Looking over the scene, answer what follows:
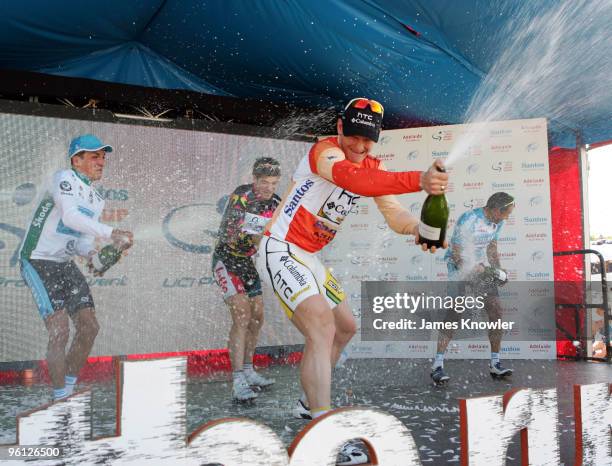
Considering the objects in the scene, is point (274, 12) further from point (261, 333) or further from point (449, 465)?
point (449, 465)

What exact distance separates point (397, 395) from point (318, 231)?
209cm

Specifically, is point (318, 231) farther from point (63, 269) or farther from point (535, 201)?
point (535, 201)

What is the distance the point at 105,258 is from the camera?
556 cm

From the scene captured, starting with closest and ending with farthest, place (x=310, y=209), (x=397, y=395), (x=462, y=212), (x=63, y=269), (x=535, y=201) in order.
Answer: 1. (x=310, y=209)
2. (x=63, y=269)
3. (x=397, y=395)
4. (x=535, y=201)
5. (x=462, y=212)

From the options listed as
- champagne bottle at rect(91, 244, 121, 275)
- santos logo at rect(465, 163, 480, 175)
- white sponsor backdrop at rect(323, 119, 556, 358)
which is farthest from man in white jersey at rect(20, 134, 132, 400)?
santos logo at rect(465, 163, 480, 175)

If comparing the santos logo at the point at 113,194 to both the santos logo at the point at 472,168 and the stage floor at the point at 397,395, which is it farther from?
the santos logo at the point at 472,168

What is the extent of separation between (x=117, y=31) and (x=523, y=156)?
493cm

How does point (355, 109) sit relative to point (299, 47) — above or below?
below

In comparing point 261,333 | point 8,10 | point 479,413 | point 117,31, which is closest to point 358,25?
point 117,31

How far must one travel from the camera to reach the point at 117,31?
645 centimetres

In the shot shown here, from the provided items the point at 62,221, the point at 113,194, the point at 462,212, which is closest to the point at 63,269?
the point at 62,221

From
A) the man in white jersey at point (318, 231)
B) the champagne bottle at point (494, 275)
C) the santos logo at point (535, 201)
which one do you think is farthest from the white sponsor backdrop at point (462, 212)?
the man in white jersey at point (318, 231)

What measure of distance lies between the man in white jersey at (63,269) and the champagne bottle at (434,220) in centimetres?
219

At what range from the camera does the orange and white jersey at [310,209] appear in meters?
3.34
